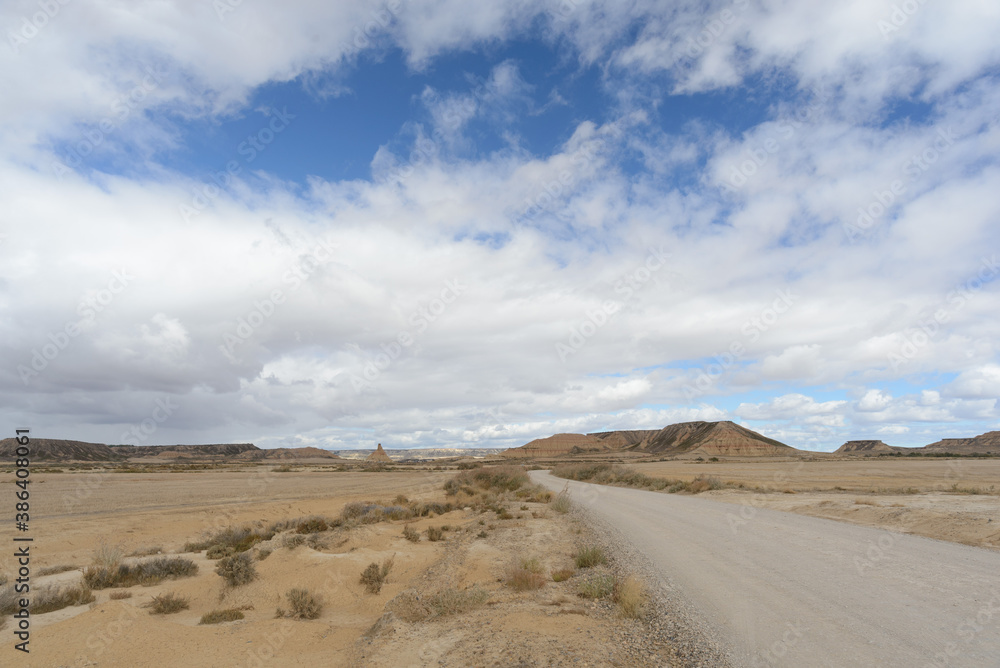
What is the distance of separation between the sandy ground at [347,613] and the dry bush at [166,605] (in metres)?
0.16

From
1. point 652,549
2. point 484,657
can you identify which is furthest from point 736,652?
point 652,549

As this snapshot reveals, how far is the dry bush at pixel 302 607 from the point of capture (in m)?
9.91

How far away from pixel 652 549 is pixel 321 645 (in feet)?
27.3

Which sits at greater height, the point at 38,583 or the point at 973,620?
the point at 973,620

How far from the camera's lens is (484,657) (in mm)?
6672

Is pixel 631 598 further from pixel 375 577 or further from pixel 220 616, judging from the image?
pixel 220 616

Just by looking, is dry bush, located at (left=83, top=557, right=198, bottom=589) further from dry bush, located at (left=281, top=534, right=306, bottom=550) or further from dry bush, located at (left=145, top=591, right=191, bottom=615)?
dry bush, located at (left=281, top=534, right=306, bottom=550)

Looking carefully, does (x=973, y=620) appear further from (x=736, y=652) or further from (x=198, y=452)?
(x=198, y=452)

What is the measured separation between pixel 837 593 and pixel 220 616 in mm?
10825

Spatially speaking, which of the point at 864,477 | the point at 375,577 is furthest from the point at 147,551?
the point at 864,477

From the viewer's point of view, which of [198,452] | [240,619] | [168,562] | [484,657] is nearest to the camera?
[484,657]

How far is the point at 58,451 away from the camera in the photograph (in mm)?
125500

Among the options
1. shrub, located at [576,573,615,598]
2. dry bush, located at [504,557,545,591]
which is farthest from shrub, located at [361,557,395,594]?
shrub, located at [576,573,615,598]

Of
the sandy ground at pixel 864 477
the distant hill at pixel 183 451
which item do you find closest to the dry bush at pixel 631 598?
the sandy ground at pixel 864 477
